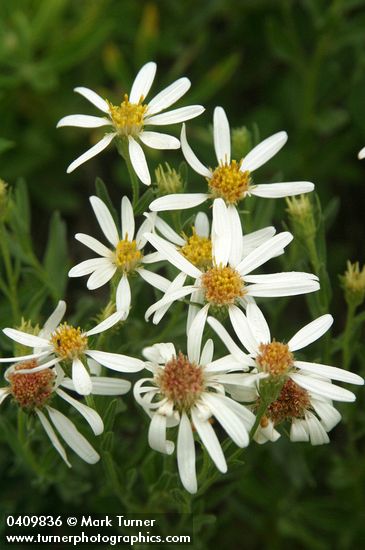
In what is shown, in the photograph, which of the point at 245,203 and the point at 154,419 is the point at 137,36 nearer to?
the point at 245,203

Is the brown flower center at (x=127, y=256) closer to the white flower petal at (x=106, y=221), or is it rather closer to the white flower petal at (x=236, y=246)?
the white flower petal at (x=106, y=221)

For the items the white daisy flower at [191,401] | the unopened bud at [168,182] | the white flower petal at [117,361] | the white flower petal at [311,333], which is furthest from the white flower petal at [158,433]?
the unopened bud at [168,182]

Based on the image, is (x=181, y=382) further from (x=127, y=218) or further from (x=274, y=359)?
(x=127, y=218)

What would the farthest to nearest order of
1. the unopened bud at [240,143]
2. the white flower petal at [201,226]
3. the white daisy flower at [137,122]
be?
1. the unopened bud at [240,143]
2. the white flower petal at [201,226]
3. the white daisy flower at [137,122]

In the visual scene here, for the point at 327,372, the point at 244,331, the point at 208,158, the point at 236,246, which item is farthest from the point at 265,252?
the point at 208,158

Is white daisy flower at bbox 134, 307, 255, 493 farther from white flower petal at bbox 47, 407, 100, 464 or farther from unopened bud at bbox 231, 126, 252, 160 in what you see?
unopened bud at bbox 231, 126, 252, 160

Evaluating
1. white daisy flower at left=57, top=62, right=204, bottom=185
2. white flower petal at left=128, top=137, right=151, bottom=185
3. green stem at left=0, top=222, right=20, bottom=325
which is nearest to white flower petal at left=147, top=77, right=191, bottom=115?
white daisy flower at left=57, top=62, right=204, bottom=185

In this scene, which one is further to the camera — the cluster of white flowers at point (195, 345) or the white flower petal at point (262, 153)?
the white flower petal at point (262, 153)
